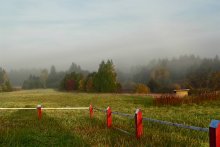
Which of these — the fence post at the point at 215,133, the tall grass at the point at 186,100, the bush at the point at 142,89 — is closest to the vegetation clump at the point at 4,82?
the bush at the point at 142,89

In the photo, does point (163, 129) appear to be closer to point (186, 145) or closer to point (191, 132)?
point (191, 132)

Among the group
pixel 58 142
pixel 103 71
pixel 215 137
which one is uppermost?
pixel 103 71

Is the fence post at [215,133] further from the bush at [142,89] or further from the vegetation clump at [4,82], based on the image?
the vegetation clump at [4,82]

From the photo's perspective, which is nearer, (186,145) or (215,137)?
(215,137)

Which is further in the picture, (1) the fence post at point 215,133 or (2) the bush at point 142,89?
(2) the bush at point 142,89

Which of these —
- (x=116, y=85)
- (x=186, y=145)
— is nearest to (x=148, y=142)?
(x=186, y=145)

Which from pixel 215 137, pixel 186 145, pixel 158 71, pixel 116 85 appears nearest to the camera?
pixel 215 137

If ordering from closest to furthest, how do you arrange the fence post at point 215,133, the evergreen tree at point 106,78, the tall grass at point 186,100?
the fence post at point 215,133, the tall grass at point 186,100, the evergreen tree at point 106,78

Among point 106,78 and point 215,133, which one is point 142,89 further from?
point 215,133

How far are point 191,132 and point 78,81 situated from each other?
106 meters

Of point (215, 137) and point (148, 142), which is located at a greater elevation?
point (215, 137)

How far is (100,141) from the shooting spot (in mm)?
9883

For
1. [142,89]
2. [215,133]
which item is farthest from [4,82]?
[215,133]

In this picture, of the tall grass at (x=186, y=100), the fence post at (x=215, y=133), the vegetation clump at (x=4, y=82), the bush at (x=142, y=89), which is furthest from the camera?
the vegetation clump at (x=4, y=82)
